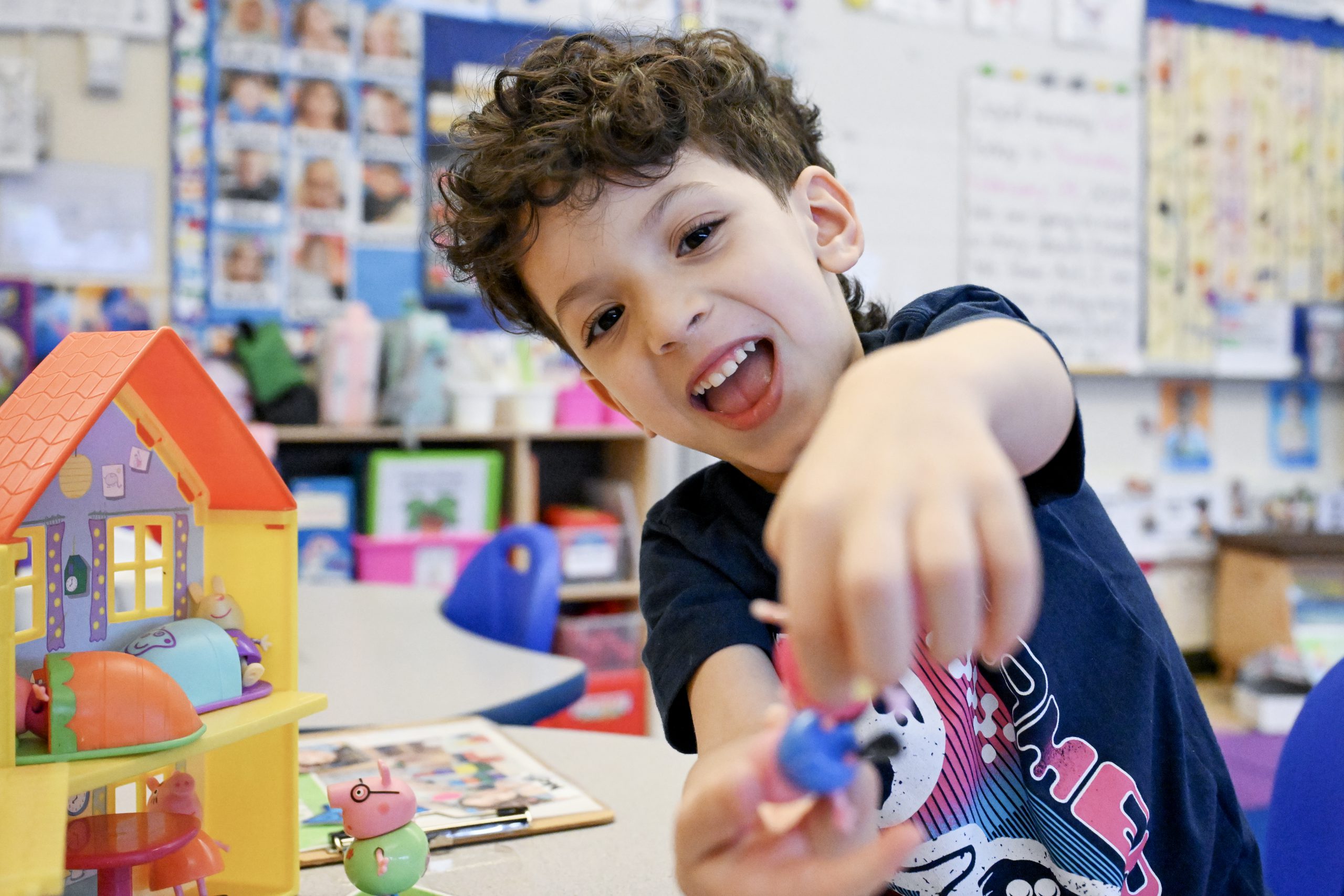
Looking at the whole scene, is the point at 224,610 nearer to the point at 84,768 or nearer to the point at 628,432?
the point at 84,768

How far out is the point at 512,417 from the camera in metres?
2.70

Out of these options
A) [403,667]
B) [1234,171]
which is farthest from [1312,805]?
[1234,171]

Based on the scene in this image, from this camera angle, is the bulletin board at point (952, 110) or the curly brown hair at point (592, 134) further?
the bulletin board at point (952, 110)

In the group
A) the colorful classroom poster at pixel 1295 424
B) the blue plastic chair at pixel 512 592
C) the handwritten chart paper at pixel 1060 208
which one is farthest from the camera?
the colorful classroom poster at pixel 1295 424

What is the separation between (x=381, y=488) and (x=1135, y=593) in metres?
2.14

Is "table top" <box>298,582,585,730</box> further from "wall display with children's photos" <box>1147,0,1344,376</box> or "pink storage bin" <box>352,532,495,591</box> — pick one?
"wall display with children's photos" <box>1147,0,1344,376</box>

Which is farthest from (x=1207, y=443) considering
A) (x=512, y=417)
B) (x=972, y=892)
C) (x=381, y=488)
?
(x=972, y=892)

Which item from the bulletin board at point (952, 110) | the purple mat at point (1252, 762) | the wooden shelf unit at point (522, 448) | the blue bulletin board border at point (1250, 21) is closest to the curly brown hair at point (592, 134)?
the wooden shelf unit at point (522, 448)

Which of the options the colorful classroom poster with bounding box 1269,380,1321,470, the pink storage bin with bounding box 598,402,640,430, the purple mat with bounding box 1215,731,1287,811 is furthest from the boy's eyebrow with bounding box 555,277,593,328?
the colorful classroom poster with bounding box 1269,380,1321,470

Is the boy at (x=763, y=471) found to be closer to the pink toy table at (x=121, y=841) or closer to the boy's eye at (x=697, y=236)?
the boy's eye at (x=697, y=236)

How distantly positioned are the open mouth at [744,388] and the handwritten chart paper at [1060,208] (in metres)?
2.80

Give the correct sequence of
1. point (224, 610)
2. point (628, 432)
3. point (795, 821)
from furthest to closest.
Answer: point (628, 432), point (224, 610), point (795, 821)

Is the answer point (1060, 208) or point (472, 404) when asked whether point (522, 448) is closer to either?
point (472, 404)

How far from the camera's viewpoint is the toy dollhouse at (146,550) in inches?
18.0
